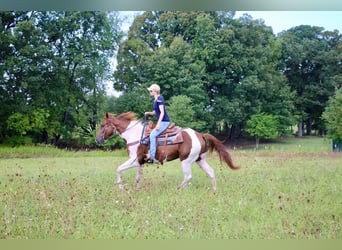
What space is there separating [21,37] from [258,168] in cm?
314

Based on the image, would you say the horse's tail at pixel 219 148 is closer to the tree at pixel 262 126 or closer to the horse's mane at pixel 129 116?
the tree at pixel 262 126

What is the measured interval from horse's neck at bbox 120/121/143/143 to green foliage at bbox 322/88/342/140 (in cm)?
202

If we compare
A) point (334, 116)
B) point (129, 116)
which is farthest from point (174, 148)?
point (334, 116)

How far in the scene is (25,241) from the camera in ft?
12.9

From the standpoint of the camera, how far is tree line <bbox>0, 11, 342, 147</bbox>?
4402 millimetres

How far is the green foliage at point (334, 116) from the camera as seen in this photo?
426cm

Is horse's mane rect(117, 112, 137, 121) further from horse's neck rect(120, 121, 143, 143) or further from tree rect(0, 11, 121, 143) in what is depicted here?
tree rect(0, 11, 121, 143)

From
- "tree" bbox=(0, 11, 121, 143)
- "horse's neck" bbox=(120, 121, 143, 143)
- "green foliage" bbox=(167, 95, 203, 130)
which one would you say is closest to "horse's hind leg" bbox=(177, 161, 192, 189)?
"green foliage" bbox=(167, 95, 203, 130)

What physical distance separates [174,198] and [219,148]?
72 centimetres

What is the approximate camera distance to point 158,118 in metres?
4.20

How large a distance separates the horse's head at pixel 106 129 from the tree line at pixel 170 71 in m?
0.15

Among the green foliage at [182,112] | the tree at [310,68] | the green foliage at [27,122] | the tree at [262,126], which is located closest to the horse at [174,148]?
the green foliage at [182,112]

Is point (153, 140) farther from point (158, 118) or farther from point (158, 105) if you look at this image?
point (158, 105)

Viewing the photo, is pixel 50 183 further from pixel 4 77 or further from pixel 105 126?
pixel 4 77
